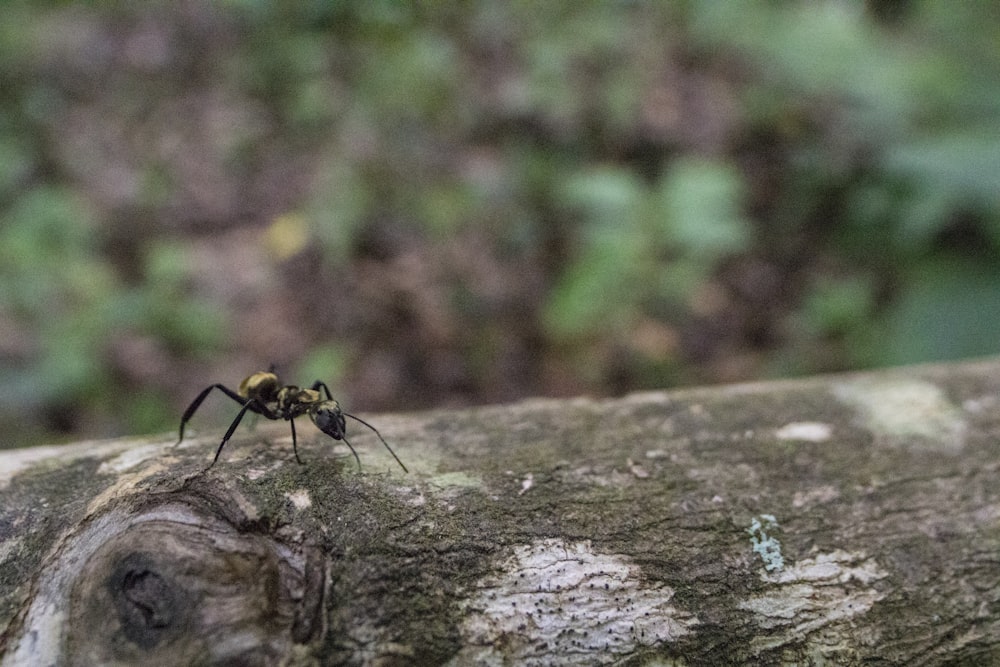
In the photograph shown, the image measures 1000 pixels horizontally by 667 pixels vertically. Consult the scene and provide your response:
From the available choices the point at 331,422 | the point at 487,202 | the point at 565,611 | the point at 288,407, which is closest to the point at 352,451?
the point at 331,422

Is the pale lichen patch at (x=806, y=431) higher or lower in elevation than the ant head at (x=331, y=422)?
lower

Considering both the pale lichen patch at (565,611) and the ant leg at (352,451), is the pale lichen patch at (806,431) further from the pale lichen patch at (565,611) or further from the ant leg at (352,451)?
the ant leg at (352,451)

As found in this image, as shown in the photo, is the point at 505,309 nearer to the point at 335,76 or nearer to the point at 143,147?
the point at 335,76

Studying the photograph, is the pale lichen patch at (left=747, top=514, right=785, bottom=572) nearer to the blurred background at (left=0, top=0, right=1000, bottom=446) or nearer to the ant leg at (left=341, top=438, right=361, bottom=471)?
the ant leg at (left=341, top=438, right=361, bottom=471)

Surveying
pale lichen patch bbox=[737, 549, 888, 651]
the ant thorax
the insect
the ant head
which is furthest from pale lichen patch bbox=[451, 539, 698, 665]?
the ant thorax

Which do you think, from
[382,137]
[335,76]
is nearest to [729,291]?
[382,137]

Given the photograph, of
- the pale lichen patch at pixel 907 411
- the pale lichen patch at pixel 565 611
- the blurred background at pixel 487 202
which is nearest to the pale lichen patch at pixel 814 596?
the pale lichen patch at pixel 565 611
